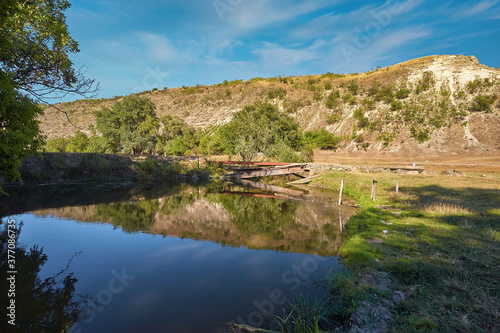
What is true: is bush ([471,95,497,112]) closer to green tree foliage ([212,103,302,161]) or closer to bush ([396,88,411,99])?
bush ([396,88,411,99])

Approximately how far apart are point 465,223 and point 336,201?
29.2 ft

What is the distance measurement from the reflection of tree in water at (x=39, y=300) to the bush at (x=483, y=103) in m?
60.8

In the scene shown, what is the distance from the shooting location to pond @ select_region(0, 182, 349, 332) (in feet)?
17.1

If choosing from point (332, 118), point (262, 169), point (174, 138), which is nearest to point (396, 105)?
point (332, 118)

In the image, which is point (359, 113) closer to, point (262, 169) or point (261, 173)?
point (262, 169)

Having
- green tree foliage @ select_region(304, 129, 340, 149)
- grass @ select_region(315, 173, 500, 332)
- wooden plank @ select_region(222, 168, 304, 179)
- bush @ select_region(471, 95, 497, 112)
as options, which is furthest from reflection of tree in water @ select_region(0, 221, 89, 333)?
bush @ select_region(471, 95, 497, 112)

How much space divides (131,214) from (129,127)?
3112 cm

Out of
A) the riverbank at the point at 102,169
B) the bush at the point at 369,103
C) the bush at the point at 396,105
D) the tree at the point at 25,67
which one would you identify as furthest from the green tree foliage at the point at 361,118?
the tree at the point at 25,67

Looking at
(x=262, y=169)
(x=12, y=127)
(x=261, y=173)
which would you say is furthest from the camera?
(x=262, y=169)

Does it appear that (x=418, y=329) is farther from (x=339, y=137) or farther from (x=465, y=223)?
(x=339, y=137)

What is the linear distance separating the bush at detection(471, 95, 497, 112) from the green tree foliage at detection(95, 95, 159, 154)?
57.5m

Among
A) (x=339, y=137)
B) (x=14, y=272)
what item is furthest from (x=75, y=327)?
(x=339, y=137)

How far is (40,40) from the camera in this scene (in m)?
8.84

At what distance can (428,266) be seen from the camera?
6195mm
